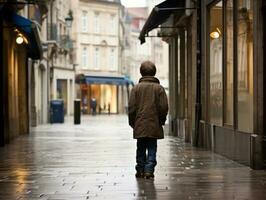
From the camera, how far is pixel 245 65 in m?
14.8

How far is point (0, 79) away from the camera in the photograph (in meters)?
20.6

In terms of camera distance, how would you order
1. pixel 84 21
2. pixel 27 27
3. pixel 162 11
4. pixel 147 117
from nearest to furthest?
pixel 147 117 < pixel 162 11 < pixel 27 27 < pixel 84 21

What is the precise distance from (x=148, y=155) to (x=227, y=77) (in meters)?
5.70

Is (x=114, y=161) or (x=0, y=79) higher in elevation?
(x=0, y=79)

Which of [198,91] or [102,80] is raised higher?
[102,80]

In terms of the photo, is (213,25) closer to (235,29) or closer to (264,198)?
(235,29)

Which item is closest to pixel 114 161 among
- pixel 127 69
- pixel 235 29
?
pixel 235 29

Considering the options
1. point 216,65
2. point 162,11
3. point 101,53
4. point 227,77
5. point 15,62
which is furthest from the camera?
point 101,53

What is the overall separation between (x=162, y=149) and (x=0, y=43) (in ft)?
Answer: 18.1

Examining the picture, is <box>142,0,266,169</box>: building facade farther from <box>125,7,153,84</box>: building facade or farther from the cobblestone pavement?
<box>125,7,153,84</box>: building facade

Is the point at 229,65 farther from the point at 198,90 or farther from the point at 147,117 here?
the point at 147,117

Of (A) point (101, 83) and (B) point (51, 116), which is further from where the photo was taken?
(A) point (101, 83)

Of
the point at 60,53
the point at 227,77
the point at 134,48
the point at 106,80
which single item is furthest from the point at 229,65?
the point at 134,48

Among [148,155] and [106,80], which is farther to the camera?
[106,80]
